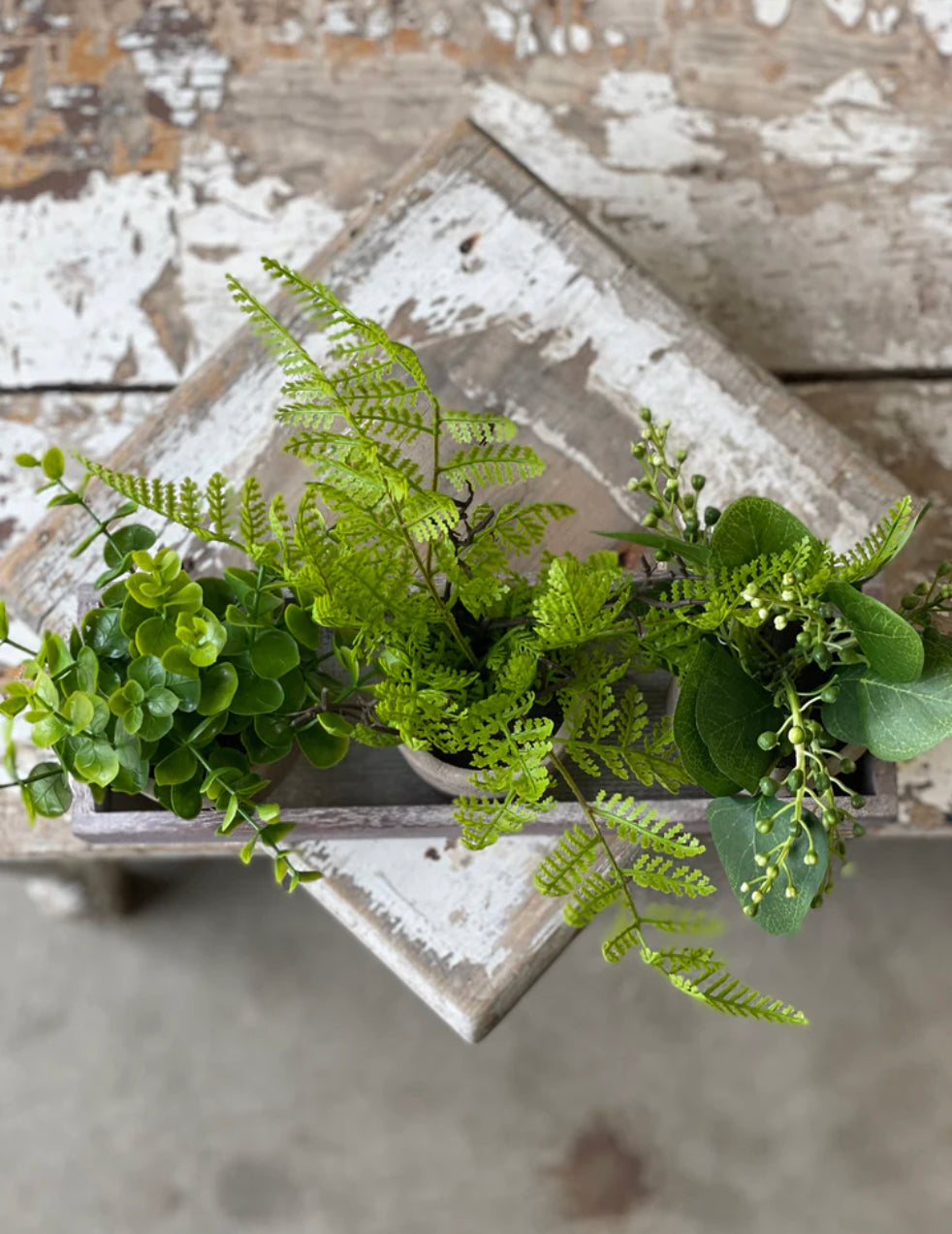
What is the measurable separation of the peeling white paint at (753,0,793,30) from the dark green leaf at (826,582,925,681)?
667mm

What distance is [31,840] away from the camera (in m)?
0.76

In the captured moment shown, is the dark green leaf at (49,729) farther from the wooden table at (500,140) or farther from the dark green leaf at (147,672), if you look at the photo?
the wooden table at (500,140)

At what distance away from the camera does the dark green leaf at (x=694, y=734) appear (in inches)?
17.5

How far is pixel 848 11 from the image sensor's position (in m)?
0.86

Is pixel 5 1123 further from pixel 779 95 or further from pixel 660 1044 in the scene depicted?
pixel 779 95

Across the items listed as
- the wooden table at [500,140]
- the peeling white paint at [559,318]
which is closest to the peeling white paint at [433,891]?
the peeling white paint at [559,318]

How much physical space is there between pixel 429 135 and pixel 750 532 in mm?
605

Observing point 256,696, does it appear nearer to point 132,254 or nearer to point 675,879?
point 675,879

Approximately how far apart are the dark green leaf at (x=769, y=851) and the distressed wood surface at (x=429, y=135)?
0.52 m

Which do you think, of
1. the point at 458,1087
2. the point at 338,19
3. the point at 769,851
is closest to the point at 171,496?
the point at 769,851

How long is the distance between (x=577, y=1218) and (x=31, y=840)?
0.82 meters

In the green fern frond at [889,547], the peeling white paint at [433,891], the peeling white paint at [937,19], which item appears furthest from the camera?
the peeling white paint at [937,19]

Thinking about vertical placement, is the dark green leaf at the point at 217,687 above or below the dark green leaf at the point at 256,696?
above

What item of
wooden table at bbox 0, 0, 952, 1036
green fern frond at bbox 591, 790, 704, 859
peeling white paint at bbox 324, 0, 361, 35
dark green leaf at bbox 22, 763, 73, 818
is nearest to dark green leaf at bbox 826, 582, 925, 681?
green fern frond at bbox 591, 790, 704, 859
